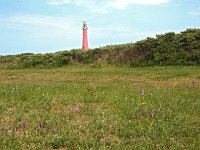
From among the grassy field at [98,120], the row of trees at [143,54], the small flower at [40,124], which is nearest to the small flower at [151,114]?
the grassy field at [98,120]

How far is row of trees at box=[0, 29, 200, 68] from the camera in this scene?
31445 mm

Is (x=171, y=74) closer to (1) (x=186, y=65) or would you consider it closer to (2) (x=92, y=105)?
(1) (x=186, y=65)

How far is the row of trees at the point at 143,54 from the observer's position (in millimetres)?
31445

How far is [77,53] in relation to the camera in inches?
1533

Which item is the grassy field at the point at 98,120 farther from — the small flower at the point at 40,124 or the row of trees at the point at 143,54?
the row of trees at the point at 143,54

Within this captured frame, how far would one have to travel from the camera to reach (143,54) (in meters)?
34.1

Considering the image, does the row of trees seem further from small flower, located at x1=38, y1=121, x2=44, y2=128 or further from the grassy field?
small flower, located at x1=38, y1=121, x2=44, y2=128

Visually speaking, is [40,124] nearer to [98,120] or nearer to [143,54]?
[98,120]

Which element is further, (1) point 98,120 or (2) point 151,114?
(2) point 151,114

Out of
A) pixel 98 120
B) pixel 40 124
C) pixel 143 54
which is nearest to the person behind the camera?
pixel 40 124

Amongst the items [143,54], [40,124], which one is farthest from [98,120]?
[143,54]

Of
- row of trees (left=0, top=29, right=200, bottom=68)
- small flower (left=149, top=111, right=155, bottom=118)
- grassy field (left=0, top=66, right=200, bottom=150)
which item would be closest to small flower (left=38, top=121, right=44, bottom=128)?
grassy field (left=0, top=66, right=200, bottom=150)

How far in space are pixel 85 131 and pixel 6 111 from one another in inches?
116

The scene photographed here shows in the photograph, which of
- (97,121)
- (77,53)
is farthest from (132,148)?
(77,53)
